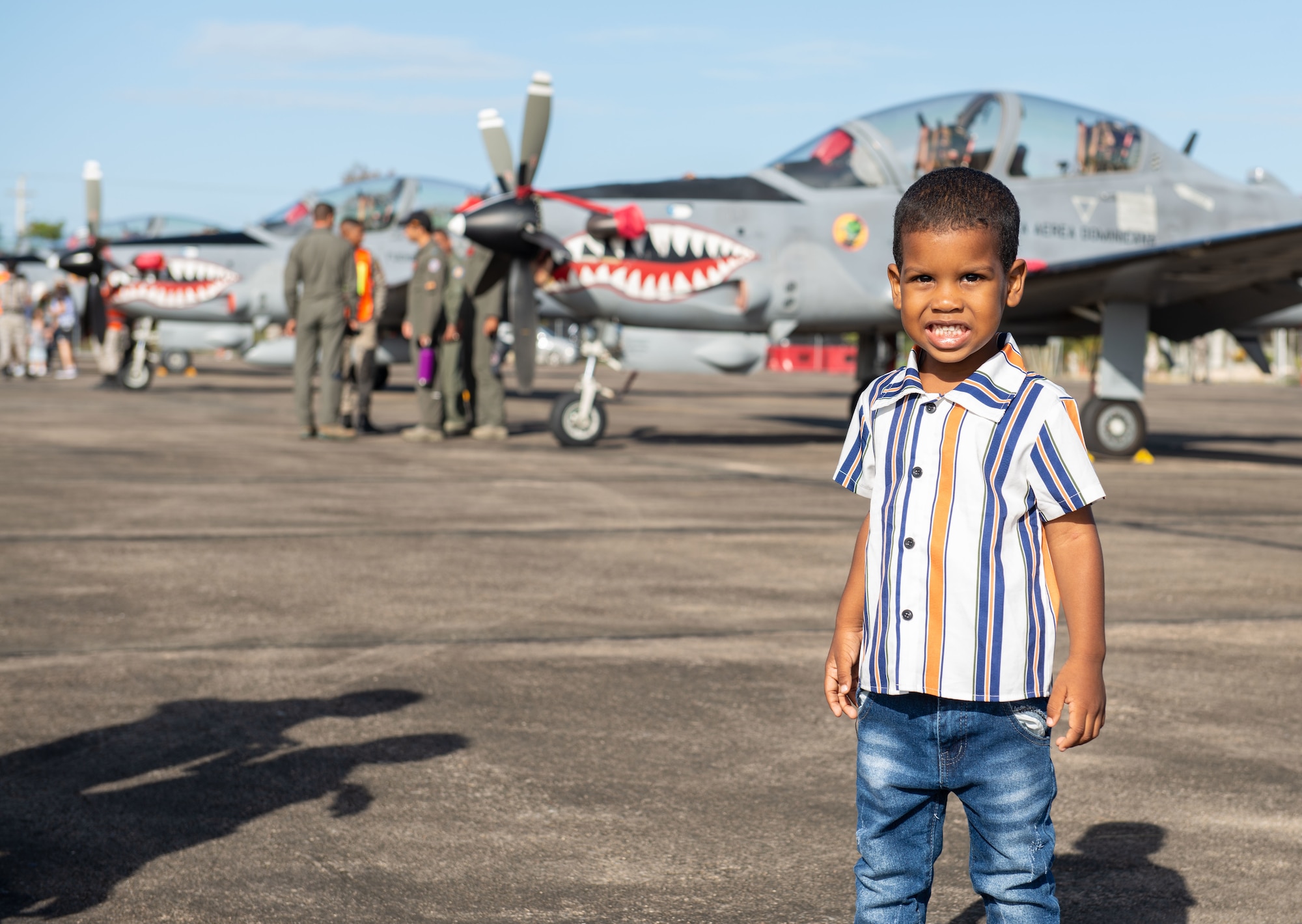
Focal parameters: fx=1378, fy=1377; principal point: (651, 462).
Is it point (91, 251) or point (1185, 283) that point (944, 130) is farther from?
point (91, 251)

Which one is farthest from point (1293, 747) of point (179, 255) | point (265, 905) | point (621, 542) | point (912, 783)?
point (179, 255)

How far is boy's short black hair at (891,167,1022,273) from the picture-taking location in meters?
2.31

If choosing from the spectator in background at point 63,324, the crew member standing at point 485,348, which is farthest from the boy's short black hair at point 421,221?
the spectator in background at point 63,324

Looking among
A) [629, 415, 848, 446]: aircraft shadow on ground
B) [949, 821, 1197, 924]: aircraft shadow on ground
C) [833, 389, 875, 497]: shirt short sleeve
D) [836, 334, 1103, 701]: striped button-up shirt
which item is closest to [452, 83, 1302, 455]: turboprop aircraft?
[629, 415, 848, 446]: aircraft shadow on ground

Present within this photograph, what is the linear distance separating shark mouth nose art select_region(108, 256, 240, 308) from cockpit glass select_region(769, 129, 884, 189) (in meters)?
10.8

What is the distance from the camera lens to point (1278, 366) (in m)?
49.6

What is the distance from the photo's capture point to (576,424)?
13984 mm

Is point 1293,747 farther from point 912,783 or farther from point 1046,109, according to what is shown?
point 1046,109

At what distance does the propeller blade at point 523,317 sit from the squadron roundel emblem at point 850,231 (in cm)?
301

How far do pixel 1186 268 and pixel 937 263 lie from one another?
11.3m

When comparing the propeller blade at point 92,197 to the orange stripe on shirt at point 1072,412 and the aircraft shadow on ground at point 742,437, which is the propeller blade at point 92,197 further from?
the orange stripe on shirt at point 1072,412

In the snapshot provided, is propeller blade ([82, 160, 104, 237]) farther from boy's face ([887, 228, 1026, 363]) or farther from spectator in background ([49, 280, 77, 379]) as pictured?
boy's face ([887, 228, 1026, 363])

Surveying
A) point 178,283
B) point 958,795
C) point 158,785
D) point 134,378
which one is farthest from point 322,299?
point 958,795

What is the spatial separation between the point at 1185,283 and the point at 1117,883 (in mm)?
11033
